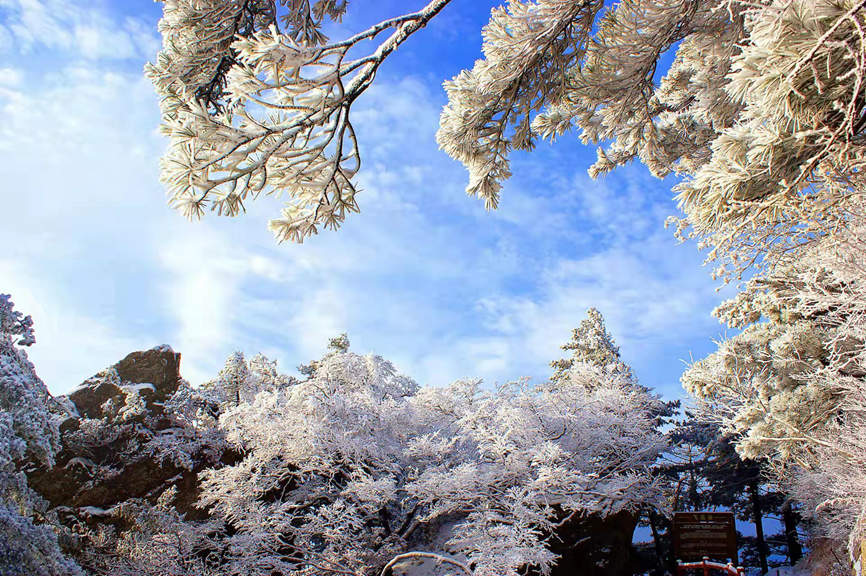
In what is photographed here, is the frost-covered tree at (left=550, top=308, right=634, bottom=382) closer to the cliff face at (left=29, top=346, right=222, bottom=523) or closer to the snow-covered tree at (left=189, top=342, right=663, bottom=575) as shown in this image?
the snow-covered tree at (left=189, top=342, right=663, bottom=575)

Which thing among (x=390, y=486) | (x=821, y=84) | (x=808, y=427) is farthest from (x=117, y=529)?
(x=808, y=427)

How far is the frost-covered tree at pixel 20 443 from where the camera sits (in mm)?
5668

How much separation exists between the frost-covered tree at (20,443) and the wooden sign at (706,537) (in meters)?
12.0

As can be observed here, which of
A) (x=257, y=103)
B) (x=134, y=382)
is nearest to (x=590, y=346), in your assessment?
(x=134, y=382)

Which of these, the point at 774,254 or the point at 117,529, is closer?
the point at 774,254

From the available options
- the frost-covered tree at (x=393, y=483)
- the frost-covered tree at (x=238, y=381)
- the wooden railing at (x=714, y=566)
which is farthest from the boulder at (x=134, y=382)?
the wooden railing at (x=714, y=566)

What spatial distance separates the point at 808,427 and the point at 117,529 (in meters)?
13.8

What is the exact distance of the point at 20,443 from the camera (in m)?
5.66

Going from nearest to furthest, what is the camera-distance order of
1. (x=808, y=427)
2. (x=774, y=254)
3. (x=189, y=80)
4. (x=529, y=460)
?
(x=774, y=254), (x=189, y=80), (x=808, y=427), (x=529, y=460)

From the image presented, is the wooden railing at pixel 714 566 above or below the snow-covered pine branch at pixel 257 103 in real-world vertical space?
below

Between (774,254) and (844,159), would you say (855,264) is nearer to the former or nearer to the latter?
(774,254)

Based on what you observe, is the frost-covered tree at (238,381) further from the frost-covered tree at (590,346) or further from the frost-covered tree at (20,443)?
the frost-covered tree at (590,346)

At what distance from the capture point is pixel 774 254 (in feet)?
13.7

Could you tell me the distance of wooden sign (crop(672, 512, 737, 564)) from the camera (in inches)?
430
